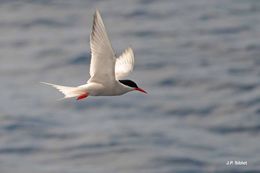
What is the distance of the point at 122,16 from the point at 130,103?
651cm

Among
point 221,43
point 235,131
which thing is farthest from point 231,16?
point 235,131

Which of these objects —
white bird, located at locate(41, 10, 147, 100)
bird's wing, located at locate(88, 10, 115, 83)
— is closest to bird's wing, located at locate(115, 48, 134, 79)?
white bird, located at locate(41, 10, 147, 100)

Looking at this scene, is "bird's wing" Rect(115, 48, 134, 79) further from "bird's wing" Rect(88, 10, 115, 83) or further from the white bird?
"bird's wing" Rect(88, 10, 115, 83)

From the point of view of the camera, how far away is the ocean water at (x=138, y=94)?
28250 millimetres

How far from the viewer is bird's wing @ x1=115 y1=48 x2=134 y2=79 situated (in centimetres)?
1520

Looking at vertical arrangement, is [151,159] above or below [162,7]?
below

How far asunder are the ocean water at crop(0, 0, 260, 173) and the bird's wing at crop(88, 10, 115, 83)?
13043mm

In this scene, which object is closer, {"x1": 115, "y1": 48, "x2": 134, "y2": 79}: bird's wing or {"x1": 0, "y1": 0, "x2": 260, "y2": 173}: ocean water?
{"x1": 115, "y1": 48, "x2": 134, "y2": 79}: bird's wing

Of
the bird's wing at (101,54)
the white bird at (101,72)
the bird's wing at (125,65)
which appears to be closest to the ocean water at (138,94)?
the bird's wing at (125,65)

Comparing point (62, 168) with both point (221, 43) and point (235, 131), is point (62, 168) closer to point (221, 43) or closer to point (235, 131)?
point (235, 131)

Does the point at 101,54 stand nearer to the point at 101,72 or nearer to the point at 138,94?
the point at 101,72

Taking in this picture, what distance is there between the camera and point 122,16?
119 feet

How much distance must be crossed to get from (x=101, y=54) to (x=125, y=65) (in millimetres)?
2153

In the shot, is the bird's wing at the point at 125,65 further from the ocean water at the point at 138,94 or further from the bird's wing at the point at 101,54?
the ocean water at the point at 138,94
